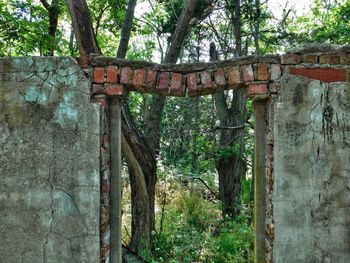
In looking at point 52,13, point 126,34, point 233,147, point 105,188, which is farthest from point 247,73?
point 52,13

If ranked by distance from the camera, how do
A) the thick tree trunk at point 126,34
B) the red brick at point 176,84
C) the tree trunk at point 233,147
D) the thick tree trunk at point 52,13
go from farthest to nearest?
1. the tree trunk at point 233,147
2. the thick tree trunk at point 52,13
3. the thick tree trunk at point 126,34
4. the red brick at point 176,84

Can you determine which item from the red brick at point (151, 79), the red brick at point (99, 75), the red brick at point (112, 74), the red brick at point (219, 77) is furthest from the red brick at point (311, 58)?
the red brick at point (99, 75)

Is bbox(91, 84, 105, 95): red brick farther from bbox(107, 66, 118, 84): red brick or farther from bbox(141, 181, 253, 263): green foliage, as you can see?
bbox(141, 181, 253, 263): green foliage

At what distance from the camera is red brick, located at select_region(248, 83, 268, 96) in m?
2.86

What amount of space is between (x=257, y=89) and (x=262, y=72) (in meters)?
0.14

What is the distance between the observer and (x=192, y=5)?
5.43 metres

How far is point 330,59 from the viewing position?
2.84m

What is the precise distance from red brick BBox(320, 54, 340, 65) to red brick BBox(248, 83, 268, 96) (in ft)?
1.64

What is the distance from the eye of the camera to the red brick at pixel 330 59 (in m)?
2.84

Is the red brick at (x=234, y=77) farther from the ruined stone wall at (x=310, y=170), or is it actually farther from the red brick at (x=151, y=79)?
the red brick at (x=151, y=79)

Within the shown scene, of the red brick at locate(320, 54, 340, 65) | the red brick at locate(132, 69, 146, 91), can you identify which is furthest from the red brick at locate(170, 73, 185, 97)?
the red brick at locate(320, 54, 340, 65)

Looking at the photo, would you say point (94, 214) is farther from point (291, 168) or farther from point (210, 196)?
point (210, 196)

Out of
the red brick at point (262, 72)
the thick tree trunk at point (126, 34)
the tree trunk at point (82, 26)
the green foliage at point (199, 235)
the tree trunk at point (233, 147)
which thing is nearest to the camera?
the red brick at point (262, 72)

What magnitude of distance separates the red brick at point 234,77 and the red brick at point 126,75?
0.83 meters
